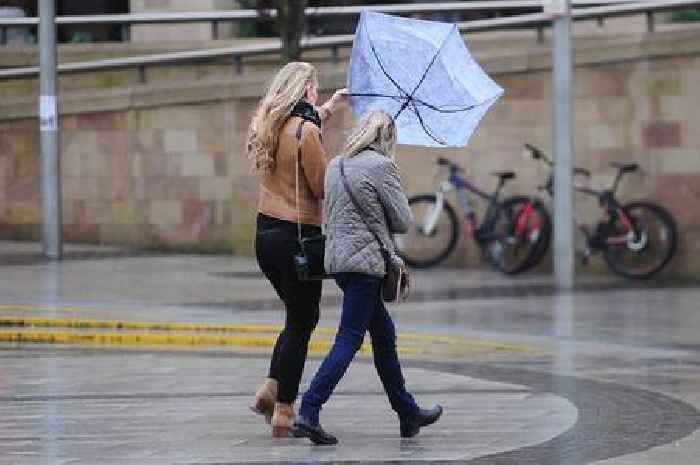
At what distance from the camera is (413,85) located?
9859 mm

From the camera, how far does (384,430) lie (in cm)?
990

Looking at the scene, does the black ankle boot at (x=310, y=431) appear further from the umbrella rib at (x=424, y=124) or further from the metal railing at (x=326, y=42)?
the metal railing at (x=326, y=42)

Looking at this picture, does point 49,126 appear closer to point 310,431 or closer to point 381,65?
point 381,65

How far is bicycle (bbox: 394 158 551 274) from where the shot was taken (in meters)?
20.0

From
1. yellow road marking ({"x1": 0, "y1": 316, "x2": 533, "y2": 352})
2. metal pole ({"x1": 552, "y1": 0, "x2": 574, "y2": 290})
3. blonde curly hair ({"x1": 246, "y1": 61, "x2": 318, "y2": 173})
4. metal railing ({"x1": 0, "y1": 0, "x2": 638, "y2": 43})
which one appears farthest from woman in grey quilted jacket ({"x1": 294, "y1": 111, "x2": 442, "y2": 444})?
metal railing ({"x1": 0, "y1": 0, "x2": 638, "y2": 43})

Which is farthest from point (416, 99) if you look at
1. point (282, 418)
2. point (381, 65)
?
point (282, 418)

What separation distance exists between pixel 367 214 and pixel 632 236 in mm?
10641

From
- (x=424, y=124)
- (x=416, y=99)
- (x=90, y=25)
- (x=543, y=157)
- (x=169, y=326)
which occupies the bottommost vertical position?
(x=169, y=326)

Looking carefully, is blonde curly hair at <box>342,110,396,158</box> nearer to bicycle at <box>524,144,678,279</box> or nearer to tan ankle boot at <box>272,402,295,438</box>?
tan ankle boot at <box>272,402,295,438</box>

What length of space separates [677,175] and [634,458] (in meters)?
11.0

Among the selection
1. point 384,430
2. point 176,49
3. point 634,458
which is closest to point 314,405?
point 384,430

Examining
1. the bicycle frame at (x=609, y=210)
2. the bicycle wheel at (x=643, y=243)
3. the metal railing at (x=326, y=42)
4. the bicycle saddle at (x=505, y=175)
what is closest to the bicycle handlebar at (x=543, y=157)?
the bicycle frame at (x=609, y=210)

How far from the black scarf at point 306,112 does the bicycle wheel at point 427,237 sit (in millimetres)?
10807

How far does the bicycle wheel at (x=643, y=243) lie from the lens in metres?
19.4
